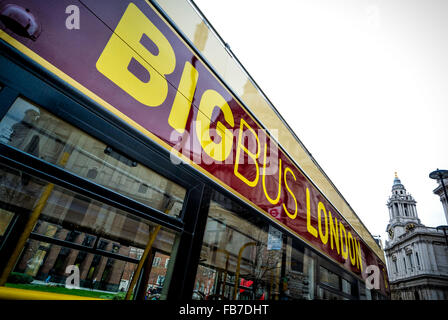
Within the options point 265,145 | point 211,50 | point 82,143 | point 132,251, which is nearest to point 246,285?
point 132,251

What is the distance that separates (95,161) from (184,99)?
32.9 inches

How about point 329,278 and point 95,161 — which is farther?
point 329,278

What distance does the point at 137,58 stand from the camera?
1.49 metres

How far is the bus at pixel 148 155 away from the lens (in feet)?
3.79

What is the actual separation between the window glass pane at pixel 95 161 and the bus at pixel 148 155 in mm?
12

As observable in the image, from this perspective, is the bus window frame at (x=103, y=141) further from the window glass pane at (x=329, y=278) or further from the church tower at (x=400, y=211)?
the church tower at (x=400, y=211)

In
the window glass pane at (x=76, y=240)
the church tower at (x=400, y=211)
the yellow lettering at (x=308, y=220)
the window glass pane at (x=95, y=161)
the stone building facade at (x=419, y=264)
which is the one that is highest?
the church tower at (x=400, y=211)

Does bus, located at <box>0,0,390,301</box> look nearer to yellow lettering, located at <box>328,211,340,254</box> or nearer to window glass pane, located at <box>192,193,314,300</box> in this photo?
window glass pane, located at <box>192,193,314,300</box>

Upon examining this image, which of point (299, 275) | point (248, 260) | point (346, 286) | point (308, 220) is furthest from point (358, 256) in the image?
point (248, 260)

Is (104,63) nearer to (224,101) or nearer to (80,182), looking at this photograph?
(80,182)

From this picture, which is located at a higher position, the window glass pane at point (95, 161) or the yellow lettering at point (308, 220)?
the yellow lettering at point (308, 220)

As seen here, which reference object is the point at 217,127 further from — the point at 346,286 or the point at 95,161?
the point at 346,286

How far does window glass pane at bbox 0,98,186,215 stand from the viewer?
1515mm

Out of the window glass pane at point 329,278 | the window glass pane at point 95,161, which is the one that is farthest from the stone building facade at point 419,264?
the window glass pane at point 95,161
